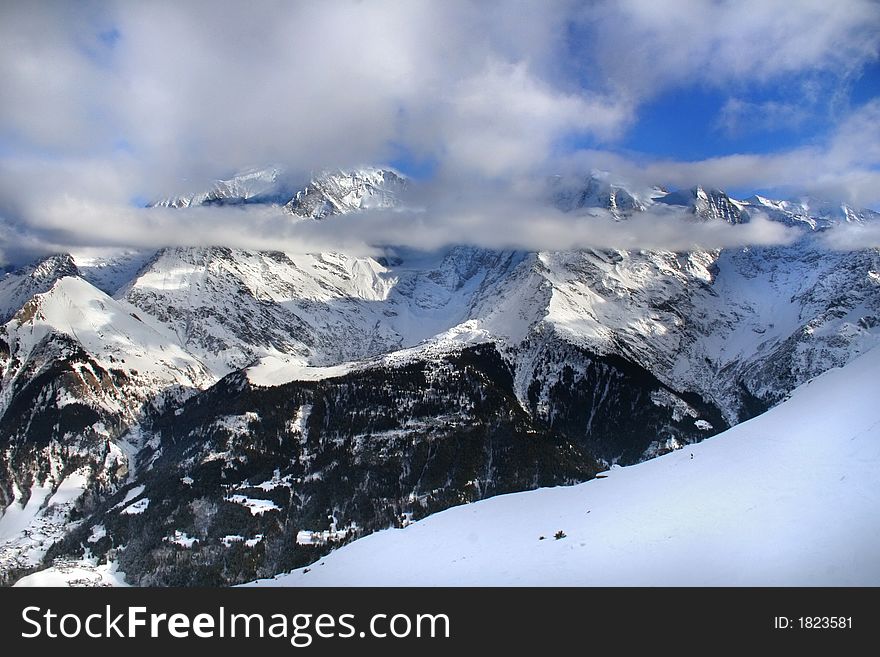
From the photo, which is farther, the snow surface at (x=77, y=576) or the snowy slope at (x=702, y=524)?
the snow surface at (x=77, y=576)

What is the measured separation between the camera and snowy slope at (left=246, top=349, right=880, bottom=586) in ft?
69.2

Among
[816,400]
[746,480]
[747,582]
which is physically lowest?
[747,582]

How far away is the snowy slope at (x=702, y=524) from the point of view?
830 inches

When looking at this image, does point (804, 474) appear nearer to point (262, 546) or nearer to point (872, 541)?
point (872, 541)

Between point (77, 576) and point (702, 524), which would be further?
point (77, 576)

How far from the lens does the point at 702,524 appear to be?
24.4 meters

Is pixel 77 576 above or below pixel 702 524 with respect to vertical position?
below

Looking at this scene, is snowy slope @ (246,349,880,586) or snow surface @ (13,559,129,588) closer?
snowy slope @ (246,349,880,586)
